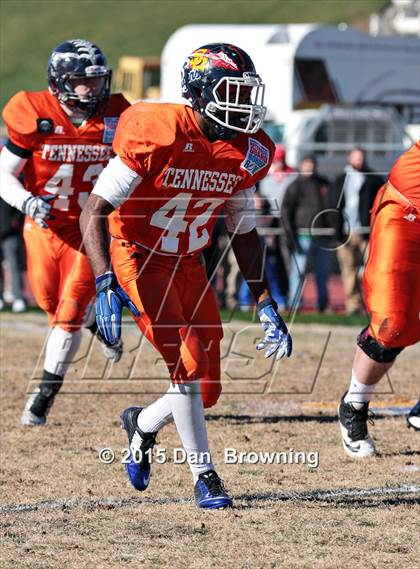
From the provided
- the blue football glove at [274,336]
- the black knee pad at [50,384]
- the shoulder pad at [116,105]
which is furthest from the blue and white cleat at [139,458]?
the shoulder pad at [116,105]

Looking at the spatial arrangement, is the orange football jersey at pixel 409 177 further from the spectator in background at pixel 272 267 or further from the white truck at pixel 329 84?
the white truck at pixel 329 84

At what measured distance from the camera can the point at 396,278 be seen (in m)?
5.32

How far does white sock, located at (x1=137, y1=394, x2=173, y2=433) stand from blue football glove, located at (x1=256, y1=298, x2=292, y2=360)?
1.47ft

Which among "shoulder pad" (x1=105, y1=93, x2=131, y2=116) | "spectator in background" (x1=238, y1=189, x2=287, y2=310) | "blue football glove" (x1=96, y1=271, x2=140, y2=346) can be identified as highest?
"blue football glove" (x1=96, y1=271, x2=140, y2=346)

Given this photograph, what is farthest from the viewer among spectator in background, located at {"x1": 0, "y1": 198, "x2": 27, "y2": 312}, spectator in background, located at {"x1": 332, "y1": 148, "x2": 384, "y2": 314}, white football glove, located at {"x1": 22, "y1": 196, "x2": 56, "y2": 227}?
spectator in background, located at {"x1": 0, "y1": 198, "x2": 27, "y2": 312}

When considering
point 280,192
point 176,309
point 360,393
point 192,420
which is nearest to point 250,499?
point 192,420

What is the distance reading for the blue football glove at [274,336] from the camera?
4.75m

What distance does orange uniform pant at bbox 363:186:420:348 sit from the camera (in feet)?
17.5

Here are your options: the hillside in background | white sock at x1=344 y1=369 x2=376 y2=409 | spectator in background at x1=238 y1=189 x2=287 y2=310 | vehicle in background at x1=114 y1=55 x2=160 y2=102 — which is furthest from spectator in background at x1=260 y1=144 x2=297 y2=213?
the hillside in background

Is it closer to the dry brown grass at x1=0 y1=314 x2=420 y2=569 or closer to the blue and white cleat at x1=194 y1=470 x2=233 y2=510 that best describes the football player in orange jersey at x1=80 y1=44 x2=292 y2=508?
the blue and white cleat at x1=194 y1=470 x2=233 y2=510

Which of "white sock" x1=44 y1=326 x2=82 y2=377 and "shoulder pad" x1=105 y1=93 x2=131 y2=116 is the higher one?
"shoulder pad" x1=105 y1=93 x2=131 y2=116

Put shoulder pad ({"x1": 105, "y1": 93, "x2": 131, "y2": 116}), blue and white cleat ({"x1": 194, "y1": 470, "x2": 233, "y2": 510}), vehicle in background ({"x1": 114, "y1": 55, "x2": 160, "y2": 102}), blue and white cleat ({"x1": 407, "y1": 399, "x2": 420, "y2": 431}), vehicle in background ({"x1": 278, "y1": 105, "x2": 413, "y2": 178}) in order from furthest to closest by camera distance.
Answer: vehicle in background ({"x1": 114, "y1": 55, "x2": 160, "y2": 102}) → vehicle in background ({"x1": 278, "y1": 105, "x2": 413, "y2": 178}) → shoulder pad ({"x1": 105, "y1": 93, "x2": 131, "y2": 116}) → blue and white cleat ({"x1": 407, "y1": 399, "x2": 420, "y2": 431}) → blue and white cleat ({"x1": 194, "y1": 470, "x2": 233, "y2": 510})

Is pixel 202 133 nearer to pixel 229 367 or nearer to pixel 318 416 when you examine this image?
pixel 318 416

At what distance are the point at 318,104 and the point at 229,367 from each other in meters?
7.98
